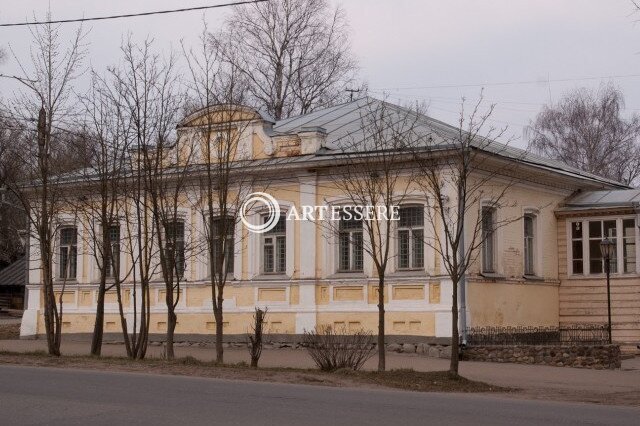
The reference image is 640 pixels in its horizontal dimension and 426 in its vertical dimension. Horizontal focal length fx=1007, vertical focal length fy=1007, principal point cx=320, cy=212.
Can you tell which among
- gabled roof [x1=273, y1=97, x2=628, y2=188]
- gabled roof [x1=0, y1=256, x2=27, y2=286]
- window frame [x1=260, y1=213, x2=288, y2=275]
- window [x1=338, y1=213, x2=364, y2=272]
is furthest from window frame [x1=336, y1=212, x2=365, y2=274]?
gabled roof [x1=0, y1=256, x2=27, y2=286]

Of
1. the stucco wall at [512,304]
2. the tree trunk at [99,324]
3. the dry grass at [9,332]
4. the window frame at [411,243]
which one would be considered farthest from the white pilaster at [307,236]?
the dry grass at [9,332]

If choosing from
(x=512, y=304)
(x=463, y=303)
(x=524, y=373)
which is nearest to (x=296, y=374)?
(x=524, y=373)

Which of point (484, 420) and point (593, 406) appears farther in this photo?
point (593, 406)

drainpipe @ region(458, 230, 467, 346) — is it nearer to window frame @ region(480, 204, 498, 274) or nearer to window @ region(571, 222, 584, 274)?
window frame @ region(480, 204, 498, 274)

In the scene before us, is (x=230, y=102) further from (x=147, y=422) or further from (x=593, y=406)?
(x=147, y=422)

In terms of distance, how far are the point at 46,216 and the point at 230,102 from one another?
5251 mm

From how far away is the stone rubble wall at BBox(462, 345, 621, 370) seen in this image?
966 inches

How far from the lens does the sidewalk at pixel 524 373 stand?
17750 mm

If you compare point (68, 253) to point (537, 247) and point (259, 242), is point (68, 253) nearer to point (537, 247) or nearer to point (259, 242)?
point (259, 242)

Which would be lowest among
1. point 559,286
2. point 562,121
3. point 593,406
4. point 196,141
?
point 593,406

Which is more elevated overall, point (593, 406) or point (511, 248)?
point (511, 248)

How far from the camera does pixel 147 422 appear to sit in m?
10.9

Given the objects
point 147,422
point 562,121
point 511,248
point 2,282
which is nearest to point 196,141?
point 511,248

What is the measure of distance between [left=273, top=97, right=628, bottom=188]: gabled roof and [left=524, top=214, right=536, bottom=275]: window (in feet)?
5.44
